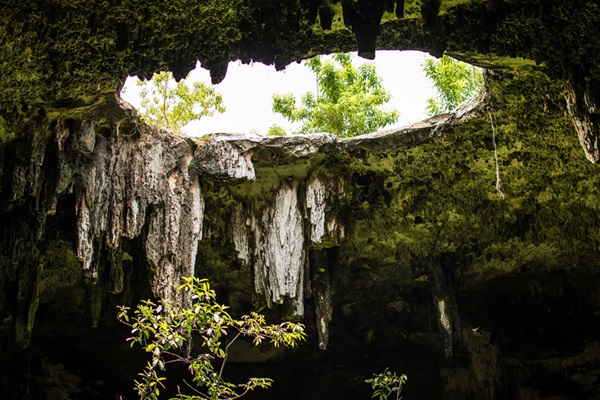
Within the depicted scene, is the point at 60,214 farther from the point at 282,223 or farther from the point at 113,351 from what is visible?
Answer: the point at 113,351

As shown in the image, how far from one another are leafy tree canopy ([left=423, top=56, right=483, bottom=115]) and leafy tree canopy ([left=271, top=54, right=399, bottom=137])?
1060 millimetres

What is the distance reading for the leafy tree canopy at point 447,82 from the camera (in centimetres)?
1186

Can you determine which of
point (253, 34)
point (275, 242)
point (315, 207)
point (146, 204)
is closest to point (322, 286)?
point (275, 242)

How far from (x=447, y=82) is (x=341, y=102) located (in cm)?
200

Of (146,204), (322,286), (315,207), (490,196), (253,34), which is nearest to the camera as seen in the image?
(253,34)

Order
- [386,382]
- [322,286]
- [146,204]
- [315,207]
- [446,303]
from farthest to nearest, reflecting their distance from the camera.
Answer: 1. [446,303]
2. [322,286]
3. [386,382]
4. [315,207]
5. [146,204]

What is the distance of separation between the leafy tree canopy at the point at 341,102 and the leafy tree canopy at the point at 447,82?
1060mm

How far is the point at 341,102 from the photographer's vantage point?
12.6 meters

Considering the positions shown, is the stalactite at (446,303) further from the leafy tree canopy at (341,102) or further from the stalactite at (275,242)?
the leafy tree canopy at (341,102)

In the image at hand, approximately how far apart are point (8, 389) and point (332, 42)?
7.74 metres

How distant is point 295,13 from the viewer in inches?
227

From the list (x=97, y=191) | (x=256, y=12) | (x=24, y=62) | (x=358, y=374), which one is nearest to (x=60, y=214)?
(x=97, y=191)

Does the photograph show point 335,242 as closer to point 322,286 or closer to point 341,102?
→ point 322,286

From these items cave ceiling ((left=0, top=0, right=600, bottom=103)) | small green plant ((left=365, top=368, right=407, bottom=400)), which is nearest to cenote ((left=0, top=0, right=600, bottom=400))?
cave ceiling ((left=0, top=0, right=600, bottom=103))
